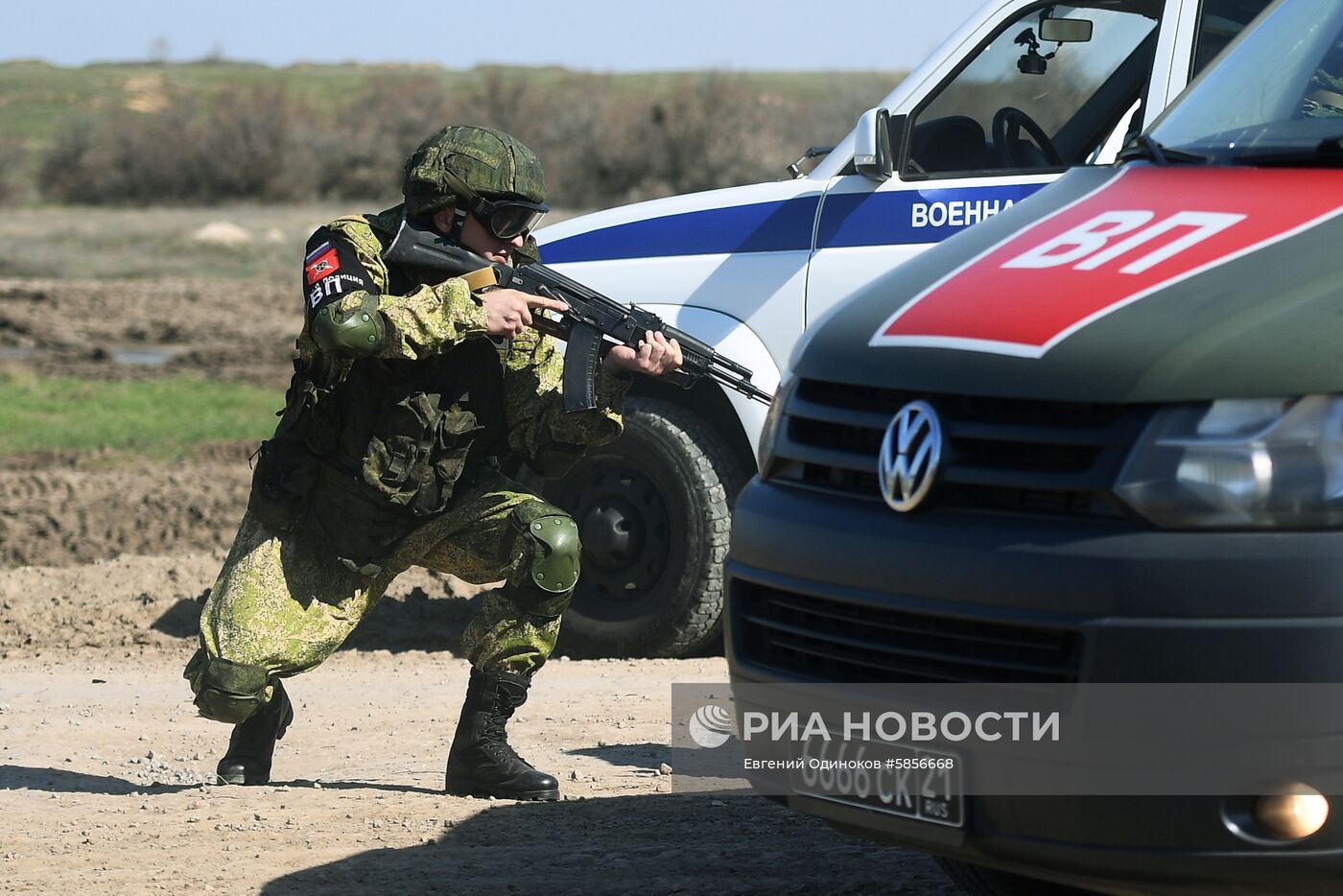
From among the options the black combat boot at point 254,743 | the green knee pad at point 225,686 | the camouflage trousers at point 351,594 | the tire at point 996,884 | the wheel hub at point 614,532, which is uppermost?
the wheel hub at point 614,532

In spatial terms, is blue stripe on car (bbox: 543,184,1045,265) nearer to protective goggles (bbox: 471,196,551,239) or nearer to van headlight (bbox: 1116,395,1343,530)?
protective goggles (bbox: 471,196,551,239)

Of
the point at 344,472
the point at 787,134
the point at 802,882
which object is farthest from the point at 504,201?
the point at 787,134

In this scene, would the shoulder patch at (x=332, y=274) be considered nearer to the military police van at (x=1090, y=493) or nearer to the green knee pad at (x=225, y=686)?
the green knee pad at (x=225, y=686)

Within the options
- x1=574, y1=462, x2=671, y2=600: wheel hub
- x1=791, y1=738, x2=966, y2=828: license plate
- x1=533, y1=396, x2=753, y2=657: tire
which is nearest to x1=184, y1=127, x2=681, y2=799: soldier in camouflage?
x1=533, y1=396, x2=753, y2=657: tire

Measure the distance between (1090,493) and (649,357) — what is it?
2.40 meters

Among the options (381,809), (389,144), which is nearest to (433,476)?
(381,809)

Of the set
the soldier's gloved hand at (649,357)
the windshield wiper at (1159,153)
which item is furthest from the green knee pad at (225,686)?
the windshield wiper at (1159,153)

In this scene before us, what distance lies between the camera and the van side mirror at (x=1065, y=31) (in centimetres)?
600

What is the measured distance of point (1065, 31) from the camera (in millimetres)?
6031

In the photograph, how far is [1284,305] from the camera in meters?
2.80

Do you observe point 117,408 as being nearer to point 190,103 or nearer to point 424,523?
point 424,523

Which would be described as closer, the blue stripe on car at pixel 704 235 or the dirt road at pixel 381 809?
the dirt road at pixel 381 809

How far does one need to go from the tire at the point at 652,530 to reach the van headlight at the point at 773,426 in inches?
118

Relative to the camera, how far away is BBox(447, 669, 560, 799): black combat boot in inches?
195
